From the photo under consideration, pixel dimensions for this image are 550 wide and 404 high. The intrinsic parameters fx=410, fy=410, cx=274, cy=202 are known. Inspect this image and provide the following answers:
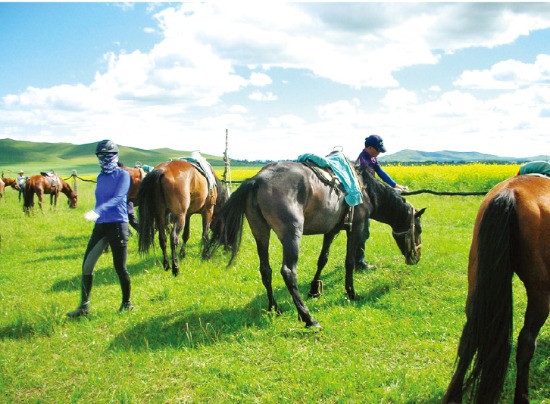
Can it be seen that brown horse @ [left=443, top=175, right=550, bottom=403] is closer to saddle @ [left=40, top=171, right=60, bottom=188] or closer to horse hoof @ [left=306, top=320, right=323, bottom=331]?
horse hoof @ [left=306, top=320, right=323, bottom=331]

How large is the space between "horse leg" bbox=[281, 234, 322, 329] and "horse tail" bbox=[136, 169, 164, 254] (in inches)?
124

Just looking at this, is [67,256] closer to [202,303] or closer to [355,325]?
[202,303]

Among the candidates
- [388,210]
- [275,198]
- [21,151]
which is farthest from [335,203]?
[21,151]

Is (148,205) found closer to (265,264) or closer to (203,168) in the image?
(203,168)

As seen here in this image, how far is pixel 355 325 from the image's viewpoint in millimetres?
4625

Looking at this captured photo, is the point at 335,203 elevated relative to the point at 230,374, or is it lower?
elevated

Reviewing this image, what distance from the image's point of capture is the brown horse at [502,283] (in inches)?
108

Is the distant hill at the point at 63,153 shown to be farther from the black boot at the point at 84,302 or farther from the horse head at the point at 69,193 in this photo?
the black boot at the point at 84,302

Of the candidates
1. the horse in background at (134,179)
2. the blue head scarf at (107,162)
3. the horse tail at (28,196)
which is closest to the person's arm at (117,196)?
the blue head scarf at (107,162)

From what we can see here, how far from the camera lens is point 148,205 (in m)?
7.20

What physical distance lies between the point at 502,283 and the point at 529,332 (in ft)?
1.39

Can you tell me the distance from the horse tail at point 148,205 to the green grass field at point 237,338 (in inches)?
28.9

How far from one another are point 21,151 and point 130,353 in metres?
116

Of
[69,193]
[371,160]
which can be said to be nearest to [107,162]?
[371,160]
